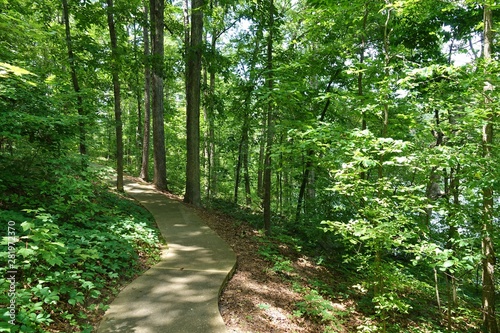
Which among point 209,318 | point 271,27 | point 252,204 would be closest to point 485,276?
point 209,318

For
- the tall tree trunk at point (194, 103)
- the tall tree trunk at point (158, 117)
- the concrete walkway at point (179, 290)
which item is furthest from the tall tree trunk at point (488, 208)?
the tall tree trunk at point (158, 117)

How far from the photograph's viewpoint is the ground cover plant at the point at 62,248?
276 cm

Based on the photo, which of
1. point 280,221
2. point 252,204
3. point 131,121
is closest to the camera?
point 280,221

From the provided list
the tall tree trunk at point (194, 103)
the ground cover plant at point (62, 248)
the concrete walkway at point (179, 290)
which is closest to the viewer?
the ground cover plant at point (62, 248)

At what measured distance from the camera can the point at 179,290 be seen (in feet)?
14.0

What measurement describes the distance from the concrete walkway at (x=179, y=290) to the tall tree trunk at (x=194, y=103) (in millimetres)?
2447

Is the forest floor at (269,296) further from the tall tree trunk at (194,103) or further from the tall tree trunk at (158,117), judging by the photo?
the tall tree trunk at (158,117)

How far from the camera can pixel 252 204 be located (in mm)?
14844

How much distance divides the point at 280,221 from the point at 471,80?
873cm

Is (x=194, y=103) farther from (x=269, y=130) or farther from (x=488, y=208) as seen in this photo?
(x=488, y=208)

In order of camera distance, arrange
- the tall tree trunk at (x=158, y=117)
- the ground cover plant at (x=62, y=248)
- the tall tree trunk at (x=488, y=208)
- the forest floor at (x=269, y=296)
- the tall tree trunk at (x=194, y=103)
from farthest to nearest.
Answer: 1. the tall tree trunk at (x=158, y=117)
2. the tall tree trunk at (x=194, y=103)
3. the tall tree trunk at (x=488, y=208)
4. the forest floor at (x=269, y=296)
5. the ground cover plant at (x=62, y=248)

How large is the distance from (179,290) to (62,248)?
1.92m

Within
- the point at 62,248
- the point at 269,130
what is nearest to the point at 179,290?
the point at 62,248

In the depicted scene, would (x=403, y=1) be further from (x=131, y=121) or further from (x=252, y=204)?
(x=131, y=121)
